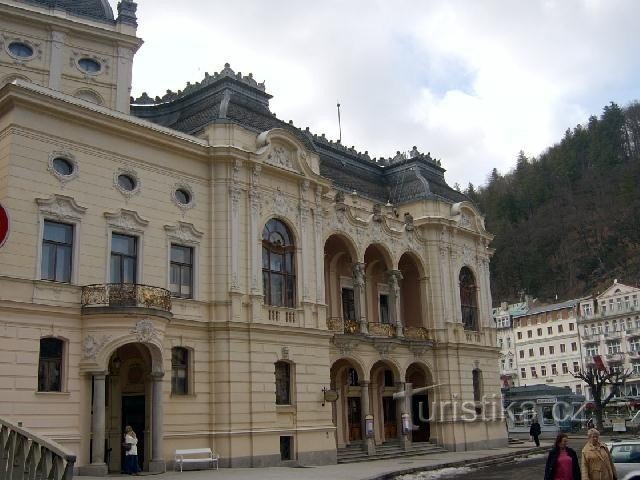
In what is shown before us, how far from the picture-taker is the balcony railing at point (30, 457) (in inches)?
357

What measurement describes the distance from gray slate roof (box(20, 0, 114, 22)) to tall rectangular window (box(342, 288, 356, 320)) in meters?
15.7

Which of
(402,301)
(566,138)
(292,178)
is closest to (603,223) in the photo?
(566,138)

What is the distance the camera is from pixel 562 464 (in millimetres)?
11633

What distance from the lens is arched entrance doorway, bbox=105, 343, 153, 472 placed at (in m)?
23.2

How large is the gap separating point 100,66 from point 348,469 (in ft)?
59.3

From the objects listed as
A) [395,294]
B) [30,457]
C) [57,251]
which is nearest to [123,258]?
[57,251]

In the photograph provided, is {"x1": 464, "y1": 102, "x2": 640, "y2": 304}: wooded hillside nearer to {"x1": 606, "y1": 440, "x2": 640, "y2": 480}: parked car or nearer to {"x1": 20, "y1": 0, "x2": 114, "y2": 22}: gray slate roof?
{"x1": 20, "y1": 0, "x2": 114, "y2": 22}: gray slate roof

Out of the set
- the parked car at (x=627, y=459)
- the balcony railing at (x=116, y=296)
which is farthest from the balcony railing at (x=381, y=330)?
the parked car at (x=627, y=459)

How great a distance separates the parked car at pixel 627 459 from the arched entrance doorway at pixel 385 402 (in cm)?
1978

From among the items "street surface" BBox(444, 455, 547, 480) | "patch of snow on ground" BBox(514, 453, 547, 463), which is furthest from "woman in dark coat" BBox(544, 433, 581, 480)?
"patch of snow on ground" BBox(514, 453, 547, 463)

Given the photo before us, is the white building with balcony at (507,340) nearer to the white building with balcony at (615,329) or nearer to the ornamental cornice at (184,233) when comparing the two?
the white building with balcony at (615,329)

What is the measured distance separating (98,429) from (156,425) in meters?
2.01

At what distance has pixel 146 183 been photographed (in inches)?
971

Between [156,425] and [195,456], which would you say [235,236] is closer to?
[156,425]
